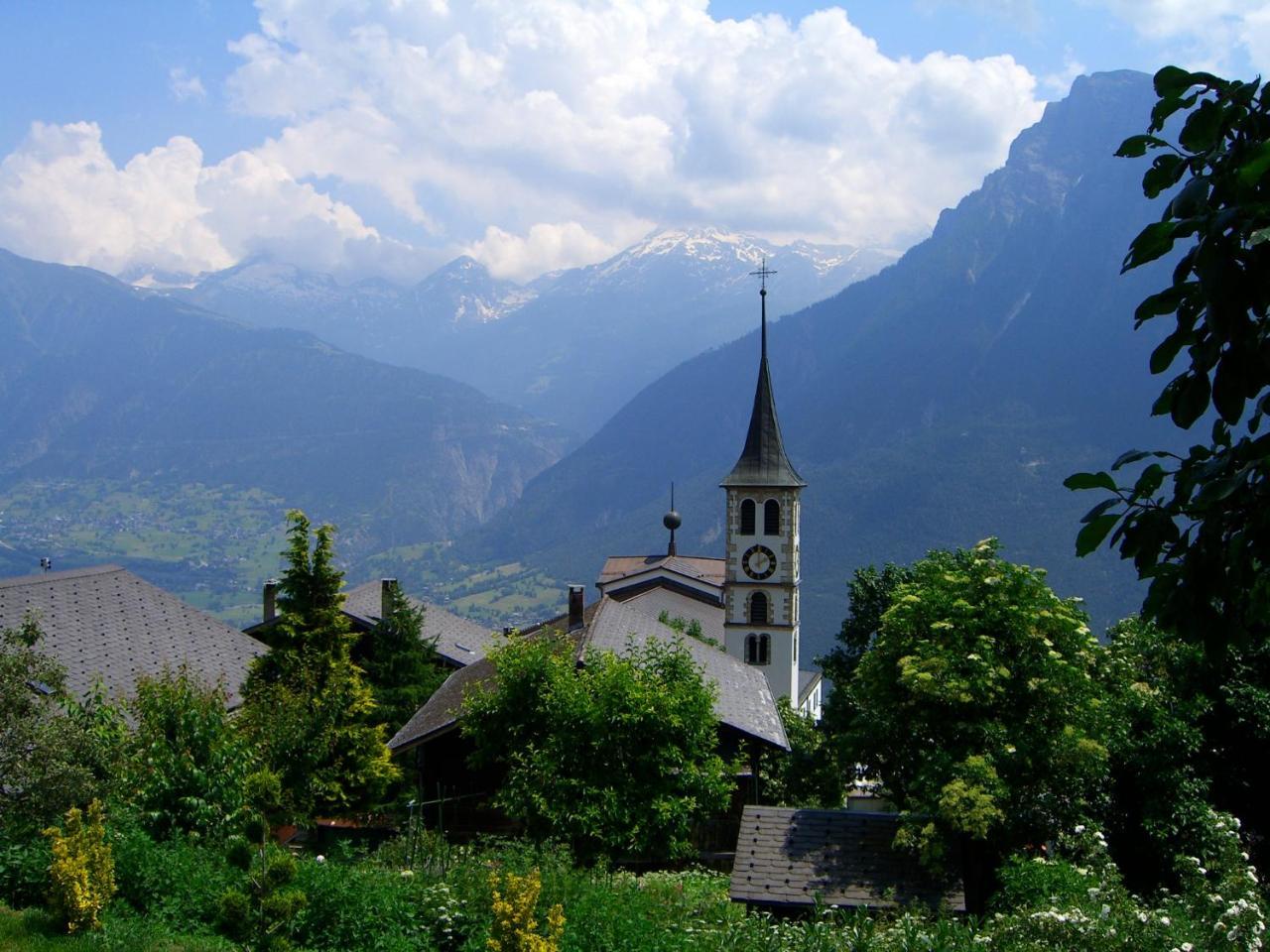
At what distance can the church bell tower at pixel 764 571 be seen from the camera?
4822cm

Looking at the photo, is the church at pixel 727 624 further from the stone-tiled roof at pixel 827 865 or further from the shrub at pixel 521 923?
the shrub at pixel 521 923

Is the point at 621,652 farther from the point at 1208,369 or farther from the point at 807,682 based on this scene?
the point at 807,682

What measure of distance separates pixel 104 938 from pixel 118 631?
784 inches

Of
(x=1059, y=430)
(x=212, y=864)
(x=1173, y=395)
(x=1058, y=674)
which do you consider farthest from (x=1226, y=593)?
(x=1059, y=430)

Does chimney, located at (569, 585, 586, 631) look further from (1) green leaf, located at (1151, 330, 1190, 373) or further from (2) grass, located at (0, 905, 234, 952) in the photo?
(1) green leaf, located at (1151, 330, 1190, 373)

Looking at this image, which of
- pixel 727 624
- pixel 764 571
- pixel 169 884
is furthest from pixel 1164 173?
pixel 727 624

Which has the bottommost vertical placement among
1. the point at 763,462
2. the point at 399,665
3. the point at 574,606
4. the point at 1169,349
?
the point at 1169,349

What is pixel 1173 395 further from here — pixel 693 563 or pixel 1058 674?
pixel 693 563

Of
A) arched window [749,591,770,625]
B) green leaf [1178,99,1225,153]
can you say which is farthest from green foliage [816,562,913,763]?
green leaf [1178,99,1225,153]

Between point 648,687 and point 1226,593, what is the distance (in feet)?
60.3

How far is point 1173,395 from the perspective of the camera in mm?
4160

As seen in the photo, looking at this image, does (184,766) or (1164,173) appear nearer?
(1164,173)

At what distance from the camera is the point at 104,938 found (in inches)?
452

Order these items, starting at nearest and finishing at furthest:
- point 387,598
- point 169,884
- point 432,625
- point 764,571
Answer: point 169,884, point 387,598, point 432,625, point 764,571
